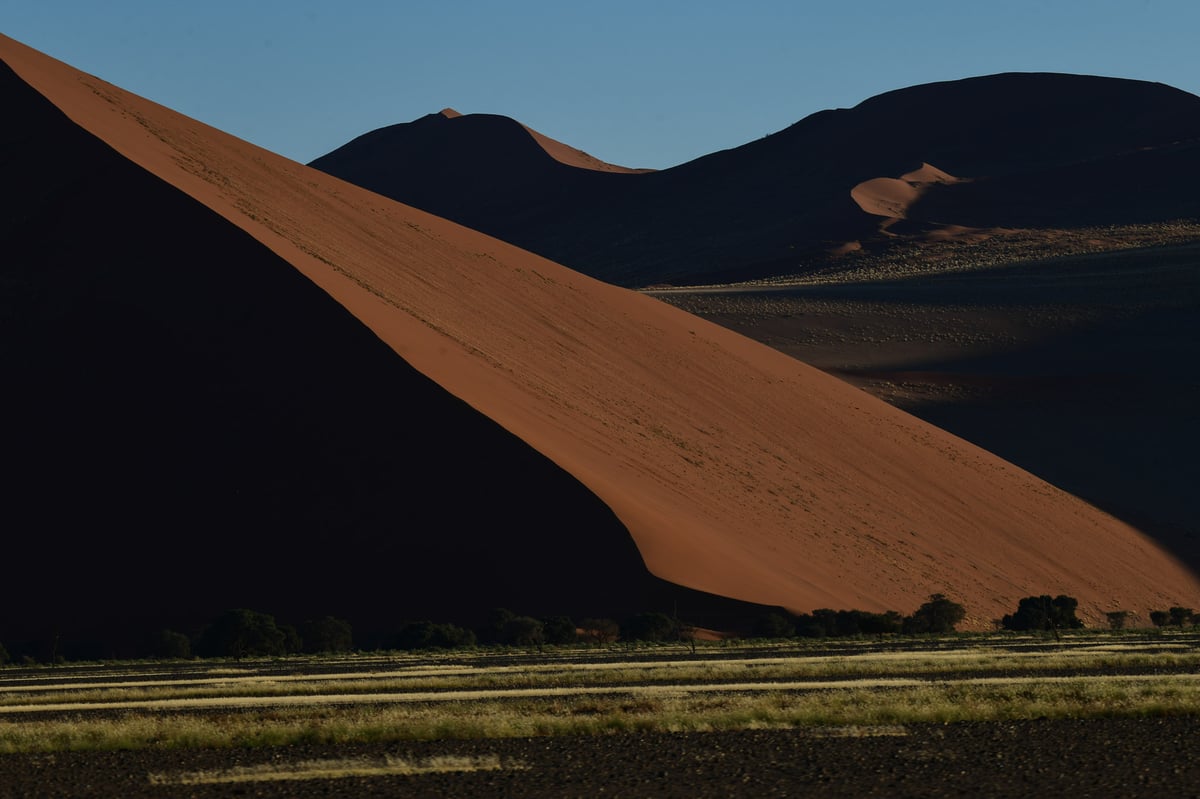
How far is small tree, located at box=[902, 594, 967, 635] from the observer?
37.7 m

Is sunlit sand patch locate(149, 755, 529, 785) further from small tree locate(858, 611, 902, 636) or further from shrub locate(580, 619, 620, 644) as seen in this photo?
small tree locate(858, 611, 902, 636)

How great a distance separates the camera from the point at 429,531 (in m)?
38.3

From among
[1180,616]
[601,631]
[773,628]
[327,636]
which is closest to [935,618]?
[773,628]

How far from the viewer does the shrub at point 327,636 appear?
3478 centimetres

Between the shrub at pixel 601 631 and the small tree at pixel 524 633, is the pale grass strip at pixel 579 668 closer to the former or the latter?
the small tree at pixel 524 633

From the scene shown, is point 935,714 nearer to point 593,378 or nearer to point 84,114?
point 593,378

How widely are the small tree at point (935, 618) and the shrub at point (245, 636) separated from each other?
14.2m

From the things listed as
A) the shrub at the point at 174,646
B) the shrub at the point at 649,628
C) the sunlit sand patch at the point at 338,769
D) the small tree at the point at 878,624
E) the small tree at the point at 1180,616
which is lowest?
the shrub at the point at 174,646

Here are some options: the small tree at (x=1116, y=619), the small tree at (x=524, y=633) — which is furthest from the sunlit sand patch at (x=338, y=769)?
the small tree at (x=1116, y=619)

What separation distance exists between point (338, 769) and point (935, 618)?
2720cm

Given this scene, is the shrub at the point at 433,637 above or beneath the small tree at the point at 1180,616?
beneath

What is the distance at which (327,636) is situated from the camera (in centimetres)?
3478

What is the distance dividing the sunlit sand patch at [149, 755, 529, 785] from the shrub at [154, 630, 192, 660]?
22319 mm

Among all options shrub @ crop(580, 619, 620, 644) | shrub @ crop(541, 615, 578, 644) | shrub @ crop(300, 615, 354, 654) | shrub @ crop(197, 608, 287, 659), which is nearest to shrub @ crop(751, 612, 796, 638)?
shrub @ crop(580, 619, 620, 644)
